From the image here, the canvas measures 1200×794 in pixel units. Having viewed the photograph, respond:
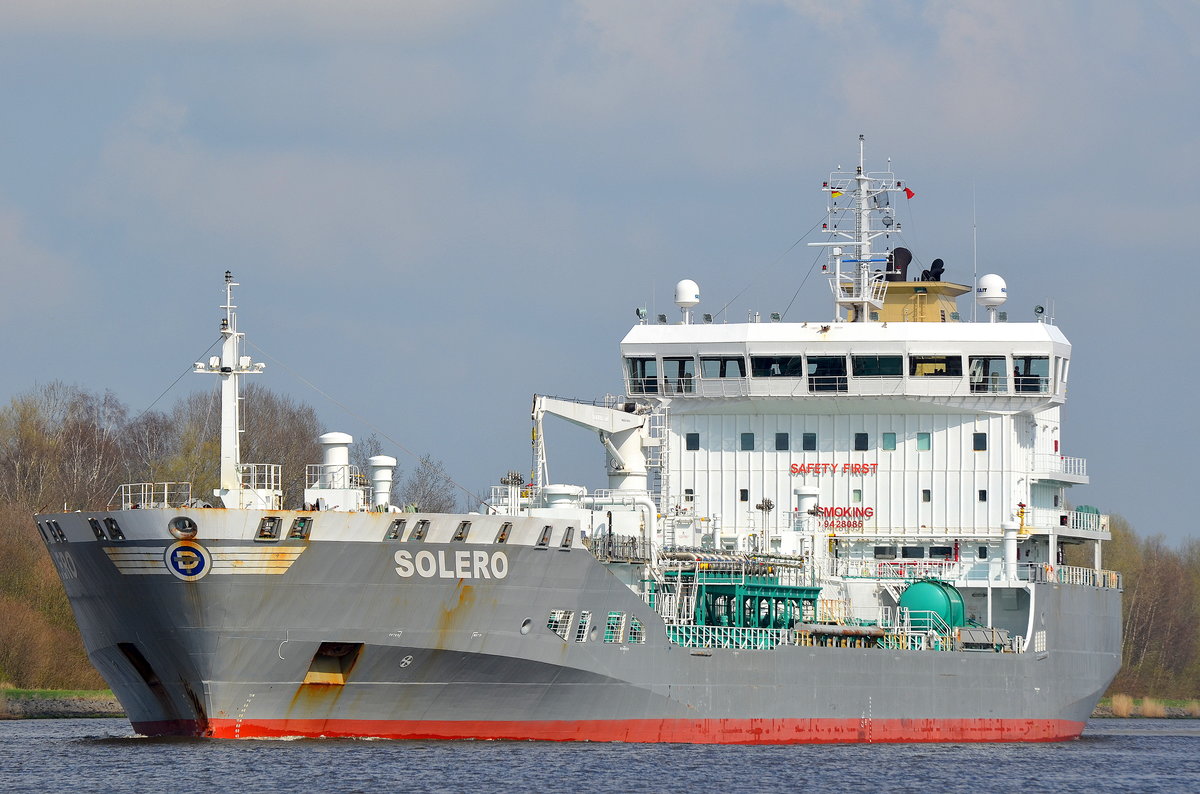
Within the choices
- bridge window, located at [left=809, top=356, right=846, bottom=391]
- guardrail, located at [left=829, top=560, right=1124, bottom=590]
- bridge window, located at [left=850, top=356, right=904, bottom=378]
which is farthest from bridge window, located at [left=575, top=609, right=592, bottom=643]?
bridge window, located at [left=850, top=356, right=904, bottom=378]

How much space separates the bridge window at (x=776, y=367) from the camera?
47.6 meters

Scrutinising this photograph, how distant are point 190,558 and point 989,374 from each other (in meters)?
21.3

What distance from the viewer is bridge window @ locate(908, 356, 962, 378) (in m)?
47.5

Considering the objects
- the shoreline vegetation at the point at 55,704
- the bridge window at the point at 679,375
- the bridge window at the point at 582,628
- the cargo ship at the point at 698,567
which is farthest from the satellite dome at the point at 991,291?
the shoreline vegetation at the point at 55,704

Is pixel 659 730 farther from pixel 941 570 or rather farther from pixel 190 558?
pixel 190 558

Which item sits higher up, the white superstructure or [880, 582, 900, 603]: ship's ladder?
the white superstructure

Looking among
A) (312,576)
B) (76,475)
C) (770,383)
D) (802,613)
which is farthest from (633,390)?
(76,475)

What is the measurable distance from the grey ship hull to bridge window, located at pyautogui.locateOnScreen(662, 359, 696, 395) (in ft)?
29.0

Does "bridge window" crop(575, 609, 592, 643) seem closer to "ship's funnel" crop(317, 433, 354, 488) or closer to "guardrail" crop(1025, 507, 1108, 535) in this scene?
"ship's funnel" crop(317, 433, 354, 488)

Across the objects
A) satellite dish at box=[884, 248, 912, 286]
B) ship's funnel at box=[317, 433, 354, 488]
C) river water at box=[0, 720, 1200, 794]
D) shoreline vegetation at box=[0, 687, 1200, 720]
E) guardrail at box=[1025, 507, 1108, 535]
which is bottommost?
shoreline vegetation at box=[0, 687, 1200, 720]

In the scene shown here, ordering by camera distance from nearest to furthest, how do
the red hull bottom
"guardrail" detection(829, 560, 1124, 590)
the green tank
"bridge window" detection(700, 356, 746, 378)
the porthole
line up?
the porthole → the red hull bottom → the green tank → "guardrail" detection(829, 560, 1124, 590) → "bridge window" detection(700, 356, 746, 378)

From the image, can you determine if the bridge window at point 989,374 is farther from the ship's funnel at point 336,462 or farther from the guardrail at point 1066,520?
the ship's funnel at point 336,462

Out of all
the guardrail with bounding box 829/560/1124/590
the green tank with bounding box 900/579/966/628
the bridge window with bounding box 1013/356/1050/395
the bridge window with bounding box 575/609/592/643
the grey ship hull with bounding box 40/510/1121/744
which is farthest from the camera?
the bridge window with bounding box 1013/356/1050/395

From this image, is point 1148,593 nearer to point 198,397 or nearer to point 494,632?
point 198,397
